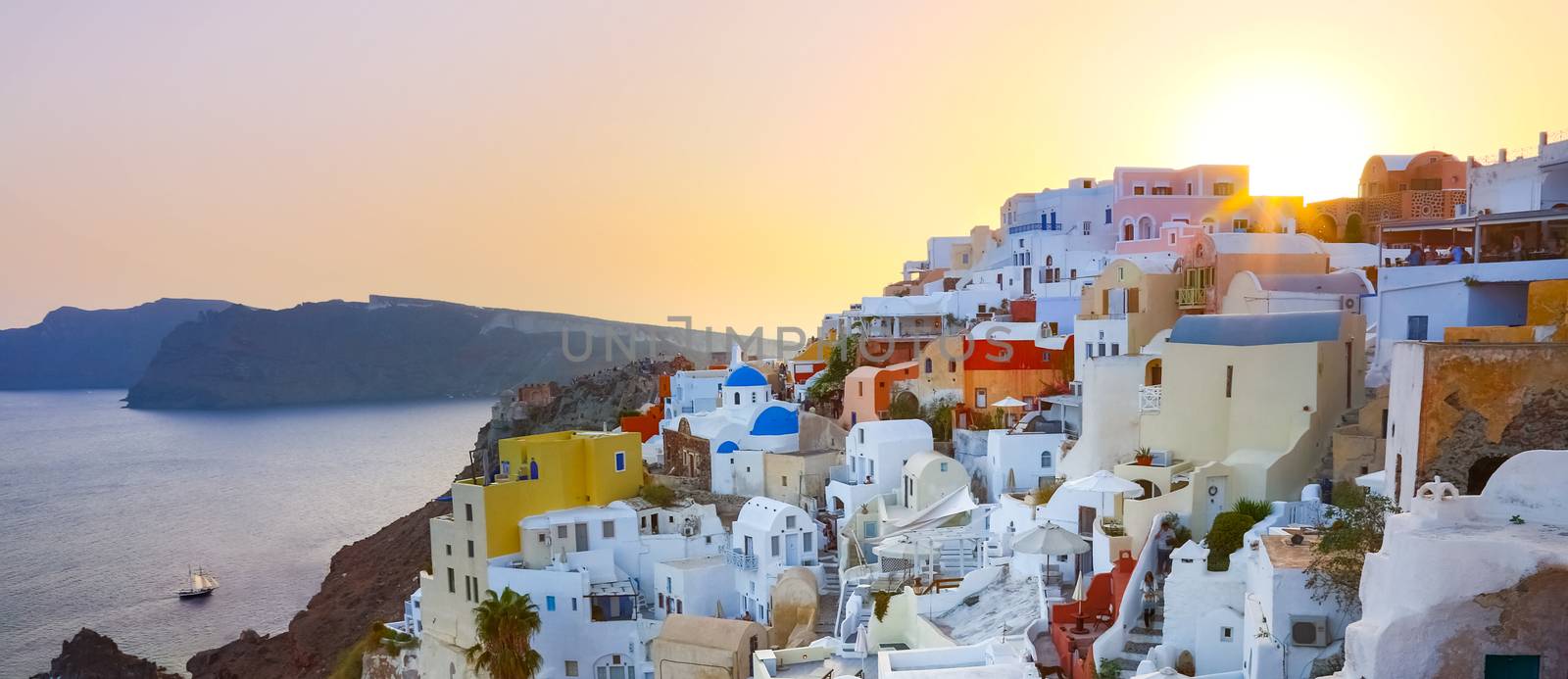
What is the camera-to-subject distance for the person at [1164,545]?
1647cm

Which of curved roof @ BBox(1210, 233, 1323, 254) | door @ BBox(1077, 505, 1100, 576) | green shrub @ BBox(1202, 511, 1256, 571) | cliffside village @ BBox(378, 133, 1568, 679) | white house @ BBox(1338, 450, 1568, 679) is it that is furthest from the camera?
curved roof @ BBox(1210, 233, 1323, 254)

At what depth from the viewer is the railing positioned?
2084 cm

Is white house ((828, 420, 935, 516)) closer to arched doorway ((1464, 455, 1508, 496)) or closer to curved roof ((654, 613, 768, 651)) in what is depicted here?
curved roof ((654, 613, 768, 651))

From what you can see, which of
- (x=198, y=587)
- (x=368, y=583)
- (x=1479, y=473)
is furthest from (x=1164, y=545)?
(x=198, y=587)

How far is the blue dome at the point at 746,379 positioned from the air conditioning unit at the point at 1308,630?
2613cm

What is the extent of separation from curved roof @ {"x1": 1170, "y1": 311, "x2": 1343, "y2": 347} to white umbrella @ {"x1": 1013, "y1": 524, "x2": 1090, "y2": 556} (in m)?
5.36

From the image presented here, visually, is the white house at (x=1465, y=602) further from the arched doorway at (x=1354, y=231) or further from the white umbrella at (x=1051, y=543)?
the arched doorway at (x=1354, y=231)

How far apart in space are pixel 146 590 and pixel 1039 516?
2301 inches

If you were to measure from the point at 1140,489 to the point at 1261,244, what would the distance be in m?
10.4

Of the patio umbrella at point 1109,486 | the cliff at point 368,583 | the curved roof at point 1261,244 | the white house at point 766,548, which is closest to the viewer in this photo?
the patio umbrella at point 1109,486

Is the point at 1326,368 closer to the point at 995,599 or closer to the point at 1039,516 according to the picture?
the point at 1039,516

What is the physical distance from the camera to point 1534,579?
863 cm

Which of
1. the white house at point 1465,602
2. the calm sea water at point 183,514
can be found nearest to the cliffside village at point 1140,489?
the white house at point 1465,602

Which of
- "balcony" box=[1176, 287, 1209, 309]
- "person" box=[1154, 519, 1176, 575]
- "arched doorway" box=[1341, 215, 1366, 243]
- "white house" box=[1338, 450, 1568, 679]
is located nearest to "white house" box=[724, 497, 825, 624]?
"person" box=[1154, 519, 1176, 575]
